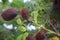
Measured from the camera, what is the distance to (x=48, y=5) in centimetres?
66

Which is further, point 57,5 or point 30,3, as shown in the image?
point 30,3

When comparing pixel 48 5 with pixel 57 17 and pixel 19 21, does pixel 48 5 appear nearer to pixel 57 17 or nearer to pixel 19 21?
pixel 57 17

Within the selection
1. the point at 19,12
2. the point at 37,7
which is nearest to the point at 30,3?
the point at 37,7

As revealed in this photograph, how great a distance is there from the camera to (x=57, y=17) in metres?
0.63

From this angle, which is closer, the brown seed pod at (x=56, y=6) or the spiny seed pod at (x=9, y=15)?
the spiny seed pod at (x=9, y=15)

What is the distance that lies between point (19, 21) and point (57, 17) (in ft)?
0.54

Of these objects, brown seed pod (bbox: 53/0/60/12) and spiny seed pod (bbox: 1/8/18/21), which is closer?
spiny seed pod (bbox: 1/8/18/21)

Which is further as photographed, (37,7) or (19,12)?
(37,7)

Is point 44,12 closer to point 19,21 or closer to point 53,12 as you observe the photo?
point 53,12

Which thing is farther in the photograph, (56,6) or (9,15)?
(56,6)

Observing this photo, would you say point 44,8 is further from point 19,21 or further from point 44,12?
point 19,21

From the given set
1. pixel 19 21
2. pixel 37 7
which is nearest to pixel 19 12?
pixel 19 21

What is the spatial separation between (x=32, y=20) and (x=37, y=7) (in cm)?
11

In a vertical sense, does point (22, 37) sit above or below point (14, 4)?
below
